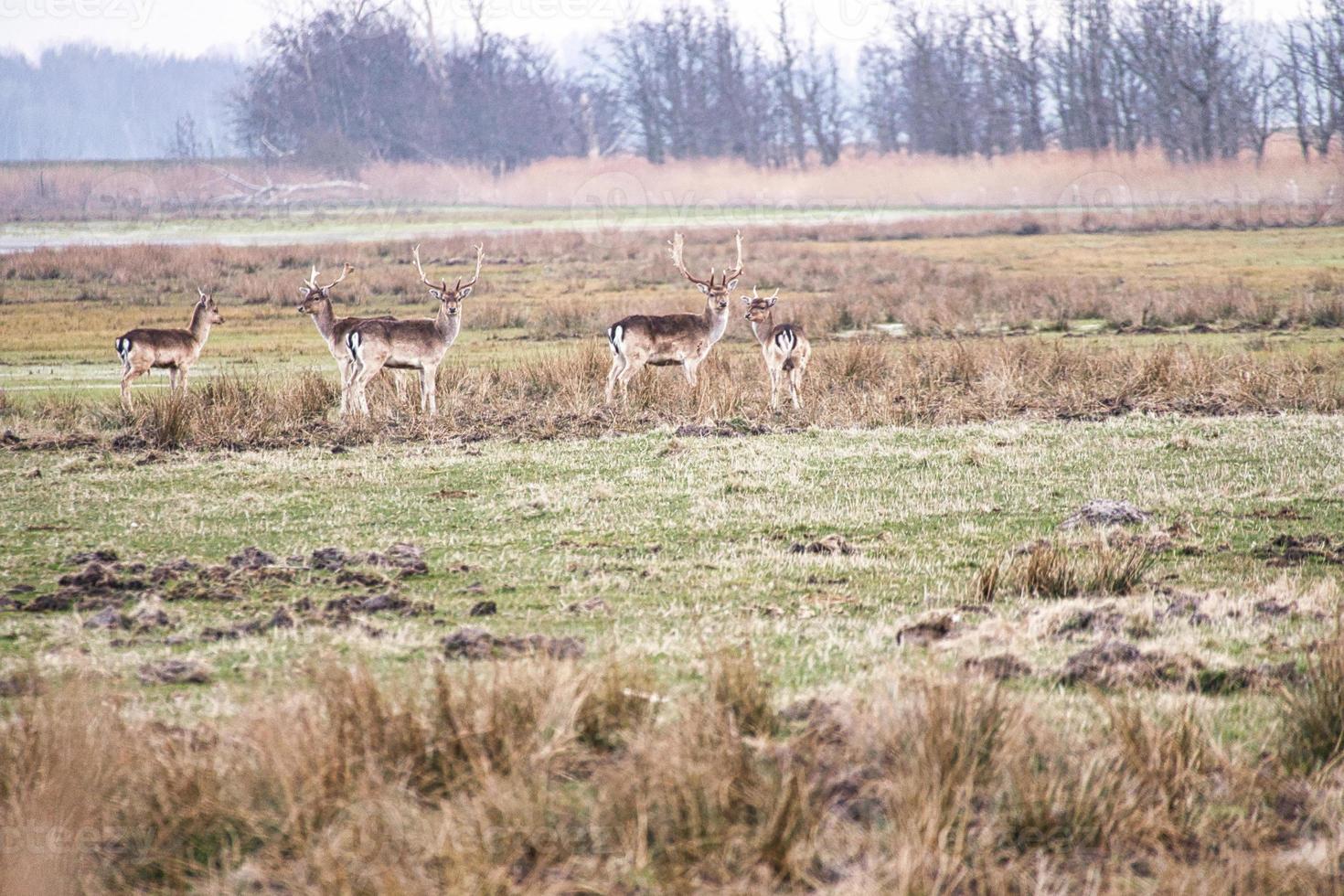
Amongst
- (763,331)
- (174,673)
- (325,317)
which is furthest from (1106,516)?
(325,317)

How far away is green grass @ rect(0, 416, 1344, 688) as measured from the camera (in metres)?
7.07

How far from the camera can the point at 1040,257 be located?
4181 cm

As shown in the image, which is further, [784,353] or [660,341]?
[660,341]

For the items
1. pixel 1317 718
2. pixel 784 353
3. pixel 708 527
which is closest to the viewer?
pixel 1317 718

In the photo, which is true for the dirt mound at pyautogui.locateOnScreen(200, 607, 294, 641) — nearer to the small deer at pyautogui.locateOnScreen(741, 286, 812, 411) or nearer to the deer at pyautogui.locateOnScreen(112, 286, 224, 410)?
the small deer at pyautogui.locateOnScreen(741, 286, 812, 411)

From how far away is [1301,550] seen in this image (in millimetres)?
9180

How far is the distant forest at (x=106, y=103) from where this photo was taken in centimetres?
14625

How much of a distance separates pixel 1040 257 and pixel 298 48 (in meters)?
66.7

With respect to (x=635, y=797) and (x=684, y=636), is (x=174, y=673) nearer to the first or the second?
(x=684, y=636)

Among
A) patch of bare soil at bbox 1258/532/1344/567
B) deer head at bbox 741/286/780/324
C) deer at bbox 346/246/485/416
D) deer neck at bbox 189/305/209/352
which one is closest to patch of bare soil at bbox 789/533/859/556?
patch of bare soil at bbox 1258/532/1344/567

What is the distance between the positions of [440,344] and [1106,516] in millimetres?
9262

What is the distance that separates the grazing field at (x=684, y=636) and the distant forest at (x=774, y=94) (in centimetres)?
5340

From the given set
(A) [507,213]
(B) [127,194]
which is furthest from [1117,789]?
(B) [127,194]

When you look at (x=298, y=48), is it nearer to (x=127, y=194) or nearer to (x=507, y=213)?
(x=127, y=194)
